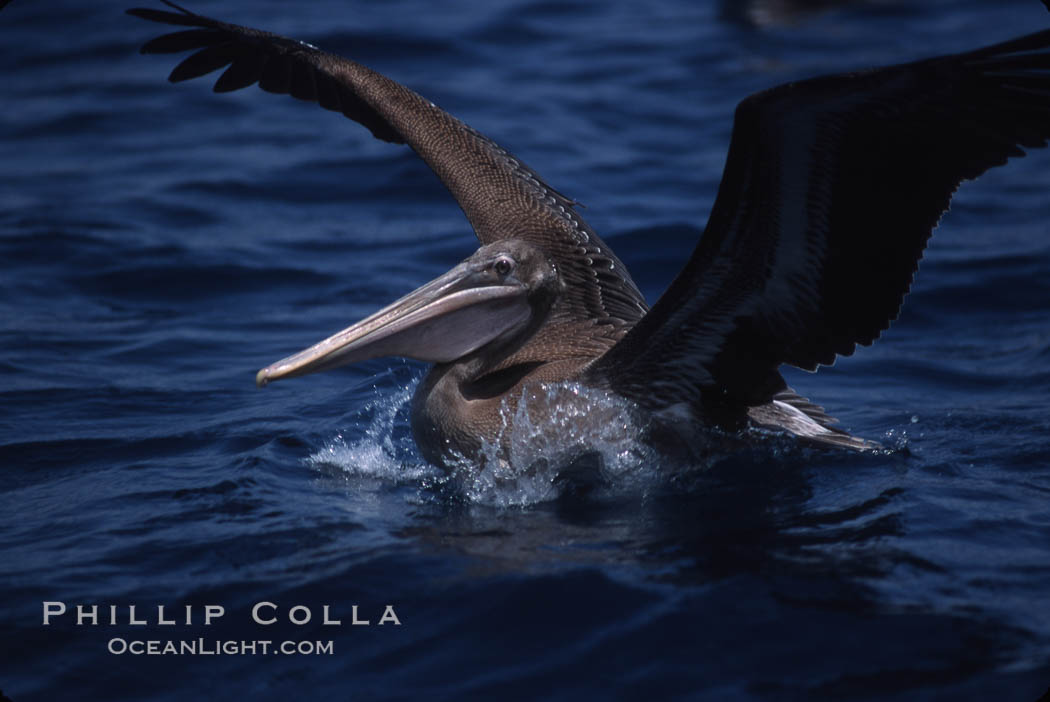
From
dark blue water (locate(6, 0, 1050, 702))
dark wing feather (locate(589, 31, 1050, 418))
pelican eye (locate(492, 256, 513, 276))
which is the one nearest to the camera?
dark blue water (locate(6, 0, 1050, 702))

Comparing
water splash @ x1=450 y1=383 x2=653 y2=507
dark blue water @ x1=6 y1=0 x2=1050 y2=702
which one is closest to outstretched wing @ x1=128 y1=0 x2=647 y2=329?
water splash @ x1=450 y1=383 x2=653 y2=507

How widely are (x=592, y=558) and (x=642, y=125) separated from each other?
9.90 meters

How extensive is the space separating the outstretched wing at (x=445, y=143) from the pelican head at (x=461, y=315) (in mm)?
754

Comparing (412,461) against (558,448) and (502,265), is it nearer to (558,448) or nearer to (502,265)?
(558,448)

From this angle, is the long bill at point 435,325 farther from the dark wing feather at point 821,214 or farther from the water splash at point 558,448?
the dark wing feather at point 821,214

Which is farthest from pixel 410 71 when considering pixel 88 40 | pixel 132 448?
pixel 132 448

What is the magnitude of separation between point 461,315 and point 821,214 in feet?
6.26

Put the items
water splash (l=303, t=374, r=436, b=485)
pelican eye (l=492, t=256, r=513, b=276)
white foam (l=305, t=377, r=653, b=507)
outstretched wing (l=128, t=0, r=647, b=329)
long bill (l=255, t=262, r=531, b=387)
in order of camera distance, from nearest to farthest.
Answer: long bill (l=255, t=262, r=531, b=387) < white foam (l=305, t=377, r=653, b=507) < pelican eye (l=492, t=256, r=513, b=276) < water splash (l=303, t=374, r=436, b=485) < outstretched wing (l=128, t=0, r=647, b=329)

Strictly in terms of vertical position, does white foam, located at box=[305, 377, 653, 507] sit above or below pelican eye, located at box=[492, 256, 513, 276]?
below

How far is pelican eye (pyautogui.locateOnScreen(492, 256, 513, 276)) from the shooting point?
20.6 feet

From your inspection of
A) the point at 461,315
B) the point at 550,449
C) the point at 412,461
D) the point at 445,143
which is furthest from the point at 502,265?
the point at 445,143

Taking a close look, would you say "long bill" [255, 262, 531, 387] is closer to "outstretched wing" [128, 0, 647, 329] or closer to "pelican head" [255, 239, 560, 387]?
"pelican head" [255, 239, 560, 387]

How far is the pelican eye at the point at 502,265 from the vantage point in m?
6.27

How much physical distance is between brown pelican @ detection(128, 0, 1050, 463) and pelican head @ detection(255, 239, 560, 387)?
11 millimetres
